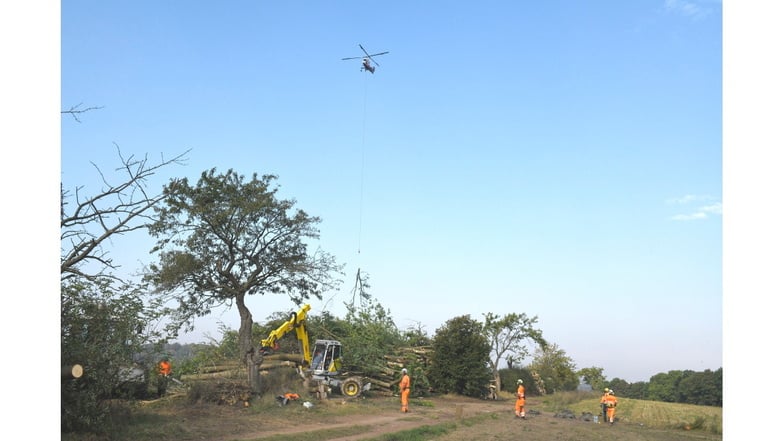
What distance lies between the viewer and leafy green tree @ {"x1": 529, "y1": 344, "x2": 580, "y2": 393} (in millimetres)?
38844

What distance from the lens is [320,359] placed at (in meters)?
25.3

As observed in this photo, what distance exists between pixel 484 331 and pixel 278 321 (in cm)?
1263

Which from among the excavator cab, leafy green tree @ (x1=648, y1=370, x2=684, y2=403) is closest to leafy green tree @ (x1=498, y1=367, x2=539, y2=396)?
leafy green tree @ (x1=648, y1=370, x2=684, y2=403)

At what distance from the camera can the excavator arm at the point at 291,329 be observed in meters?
23.8

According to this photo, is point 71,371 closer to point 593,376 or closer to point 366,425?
point 366,425

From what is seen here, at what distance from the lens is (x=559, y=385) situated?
38812mm

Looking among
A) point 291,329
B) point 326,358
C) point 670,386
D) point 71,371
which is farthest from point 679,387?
point 71,371

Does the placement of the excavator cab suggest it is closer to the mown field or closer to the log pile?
the log pile

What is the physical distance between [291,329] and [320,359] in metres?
1.73

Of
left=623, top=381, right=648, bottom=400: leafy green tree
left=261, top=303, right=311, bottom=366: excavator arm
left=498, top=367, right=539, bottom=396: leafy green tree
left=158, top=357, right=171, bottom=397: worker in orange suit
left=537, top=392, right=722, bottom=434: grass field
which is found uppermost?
left=261, top=303, right=311, bottom=366: excavator arm

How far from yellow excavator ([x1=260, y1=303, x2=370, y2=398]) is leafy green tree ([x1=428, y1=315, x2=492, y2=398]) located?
19.8 ft
